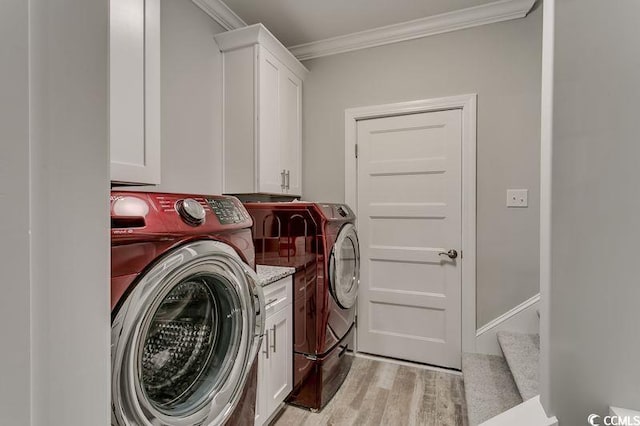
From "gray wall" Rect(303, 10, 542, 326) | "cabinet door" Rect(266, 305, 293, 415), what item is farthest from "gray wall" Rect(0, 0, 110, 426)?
"gray wall" Rect(303, 10, 542, 326)

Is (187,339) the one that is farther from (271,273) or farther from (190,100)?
(190,100)

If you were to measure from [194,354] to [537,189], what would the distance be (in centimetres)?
240

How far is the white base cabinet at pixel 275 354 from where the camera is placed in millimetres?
1578

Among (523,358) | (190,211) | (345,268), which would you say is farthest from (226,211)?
(523,358)

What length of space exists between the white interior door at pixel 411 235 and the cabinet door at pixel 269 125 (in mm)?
741

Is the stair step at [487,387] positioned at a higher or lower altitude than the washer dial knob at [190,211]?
lower

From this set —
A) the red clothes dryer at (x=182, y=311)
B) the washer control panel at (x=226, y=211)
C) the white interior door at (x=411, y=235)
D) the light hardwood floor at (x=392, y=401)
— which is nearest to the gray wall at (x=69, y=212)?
the red clothes dryer at (x=182, y=311)

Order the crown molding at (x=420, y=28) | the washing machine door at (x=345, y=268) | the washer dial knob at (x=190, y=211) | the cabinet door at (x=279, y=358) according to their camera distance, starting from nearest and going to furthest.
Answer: the washer dial knob at (x=190, y=211), the cabinet door at (x=279, y=358), the washing machine door at (x=345, y=268), the crown molding at (x=420, y=28)

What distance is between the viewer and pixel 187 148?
205 centimetres

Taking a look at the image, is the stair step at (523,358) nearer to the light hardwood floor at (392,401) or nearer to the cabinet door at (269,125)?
the light hardwood floor at (392,401)

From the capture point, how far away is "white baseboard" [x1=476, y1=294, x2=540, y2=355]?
88.9 inches

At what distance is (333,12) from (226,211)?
1.94m

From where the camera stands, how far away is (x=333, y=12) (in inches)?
91.3

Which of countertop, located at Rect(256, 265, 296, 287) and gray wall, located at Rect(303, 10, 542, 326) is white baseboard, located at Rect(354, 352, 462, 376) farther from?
countertop, located at Rect(256, 265, 296, 287)
